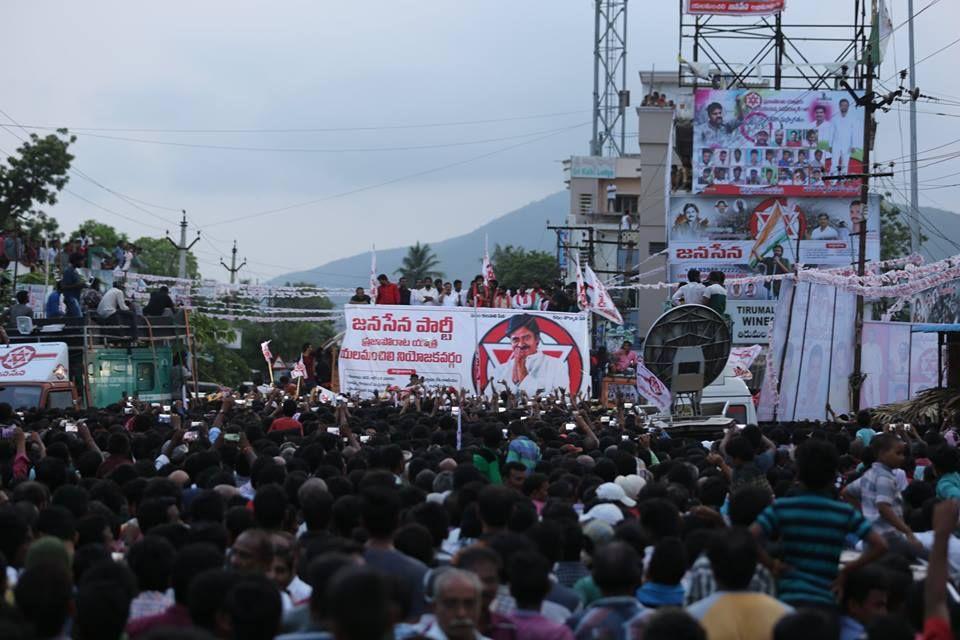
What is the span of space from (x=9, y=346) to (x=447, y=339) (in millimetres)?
8641

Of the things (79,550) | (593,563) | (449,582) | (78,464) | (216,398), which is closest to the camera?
(449,582)

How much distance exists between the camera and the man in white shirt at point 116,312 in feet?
80.4

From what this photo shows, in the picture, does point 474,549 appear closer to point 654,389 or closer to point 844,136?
point 654,389

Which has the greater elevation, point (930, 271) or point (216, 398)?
point (930, 271)

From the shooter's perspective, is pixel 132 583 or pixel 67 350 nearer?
pixel 132 583

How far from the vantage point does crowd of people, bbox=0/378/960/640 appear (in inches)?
209

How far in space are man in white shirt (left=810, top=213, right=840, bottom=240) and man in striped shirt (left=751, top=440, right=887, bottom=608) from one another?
4056 cm

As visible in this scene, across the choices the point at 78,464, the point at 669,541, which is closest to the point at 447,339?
the point at 78,464

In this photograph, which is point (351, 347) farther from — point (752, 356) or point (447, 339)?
point (752, 356)

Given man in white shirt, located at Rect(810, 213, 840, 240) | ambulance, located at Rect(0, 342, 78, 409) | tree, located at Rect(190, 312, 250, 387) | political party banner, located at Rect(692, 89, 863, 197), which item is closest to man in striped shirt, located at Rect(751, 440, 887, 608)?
ambulance, located at Rect(0, 342, 78, 409)

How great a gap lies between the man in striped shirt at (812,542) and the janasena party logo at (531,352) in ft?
66.4

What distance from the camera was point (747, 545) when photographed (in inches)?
229

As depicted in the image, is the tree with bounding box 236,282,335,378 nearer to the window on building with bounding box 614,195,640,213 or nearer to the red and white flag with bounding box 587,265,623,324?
the window on building with bounding box 614,195,640,213

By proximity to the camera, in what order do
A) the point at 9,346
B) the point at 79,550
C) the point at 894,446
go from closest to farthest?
the point at 79,550 → the point at 894,446 → the point at 9,346
